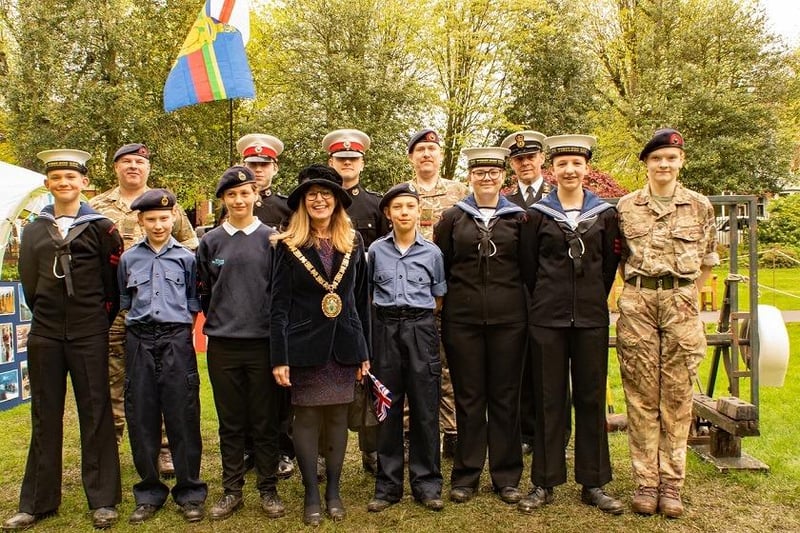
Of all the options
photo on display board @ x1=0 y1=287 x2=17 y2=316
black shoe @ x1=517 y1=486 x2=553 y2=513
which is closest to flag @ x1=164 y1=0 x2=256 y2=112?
photo on display board @ x1=0 y1=287 x2=17 y2=316

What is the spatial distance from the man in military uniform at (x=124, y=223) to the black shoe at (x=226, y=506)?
0.86 meters

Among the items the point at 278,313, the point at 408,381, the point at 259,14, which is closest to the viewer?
the point at 278,313

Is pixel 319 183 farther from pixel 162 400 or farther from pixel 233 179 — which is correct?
pixel 162 400

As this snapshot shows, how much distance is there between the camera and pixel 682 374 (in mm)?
4371

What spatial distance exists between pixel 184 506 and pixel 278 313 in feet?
4.79

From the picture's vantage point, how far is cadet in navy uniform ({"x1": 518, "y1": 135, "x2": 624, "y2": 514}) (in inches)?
173

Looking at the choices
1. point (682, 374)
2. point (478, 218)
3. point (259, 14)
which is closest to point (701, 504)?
point (682, 374)

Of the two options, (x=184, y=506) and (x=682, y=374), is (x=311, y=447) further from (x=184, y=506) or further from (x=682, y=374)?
(x=682, y=374)

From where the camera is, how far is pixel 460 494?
4.61 m

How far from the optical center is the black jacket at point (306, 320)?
425 cm

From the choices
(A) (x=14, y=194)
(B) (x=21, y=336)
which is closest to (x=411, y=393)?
(B) (x=21, y=336)

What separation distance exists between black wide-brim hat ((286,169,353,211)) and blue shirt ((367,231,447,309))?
0.48 m

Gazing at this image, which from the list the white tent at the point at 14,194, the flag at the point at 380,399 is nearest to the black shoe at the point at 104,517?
the flag at the point at 380,399

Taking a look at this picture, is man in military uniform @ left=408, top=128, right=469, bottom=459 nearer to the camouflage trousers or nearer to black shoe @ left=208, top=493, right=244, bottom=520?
the camouflage trousers
